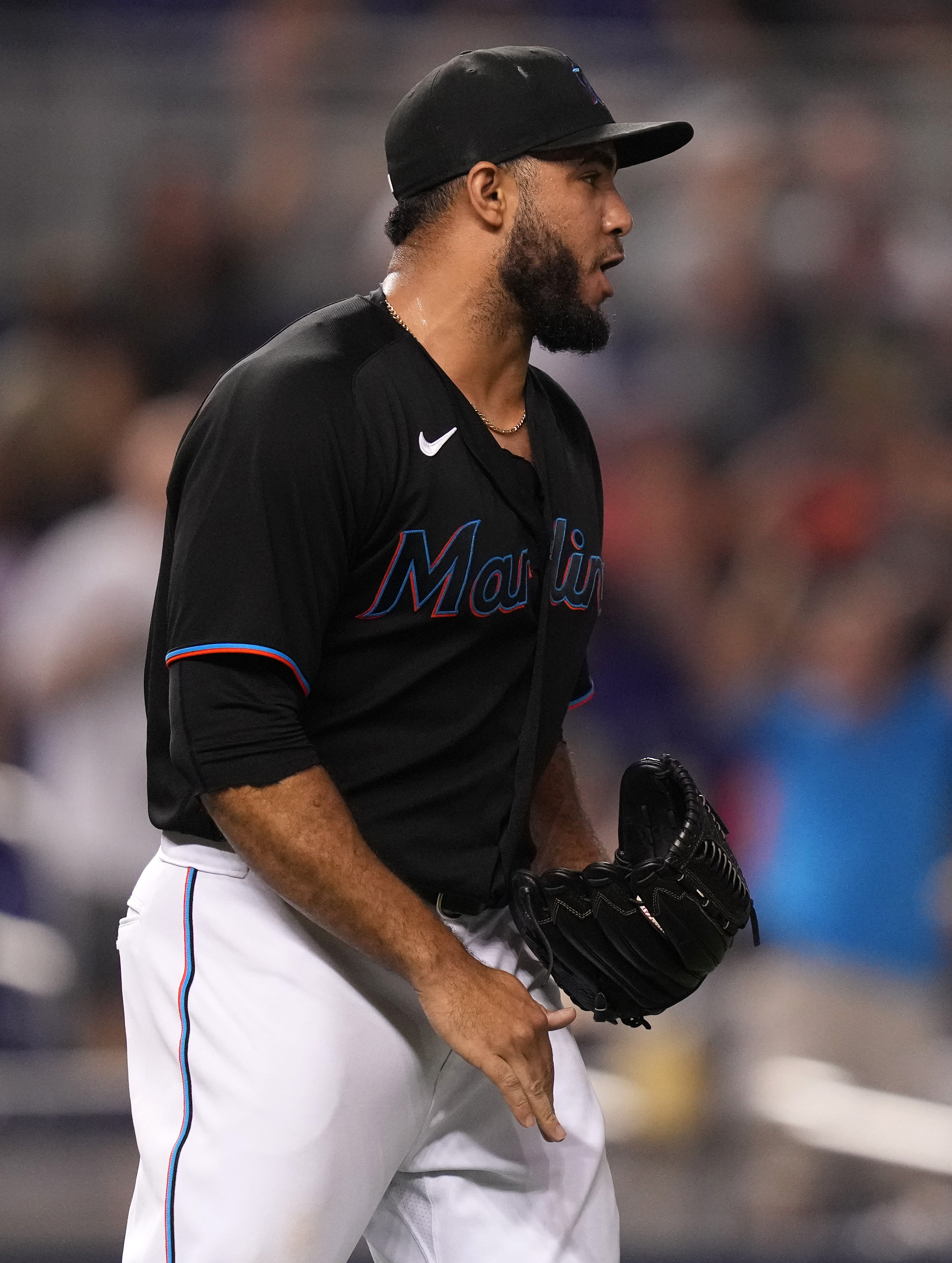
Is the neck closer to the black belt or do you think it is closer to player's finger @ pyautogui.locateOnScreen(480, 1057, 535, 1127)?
the black belt

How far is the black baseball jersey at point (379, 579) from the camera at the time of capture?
1.64 metres

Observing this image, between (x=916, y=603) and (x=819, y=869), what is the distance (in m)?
0.72

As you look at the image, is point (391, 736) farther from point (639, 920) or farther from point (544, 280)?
point (544, 280)

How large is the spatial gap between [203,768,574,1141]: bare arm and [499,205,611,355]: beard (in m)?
0.60

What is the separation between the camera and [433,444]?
1.77 m

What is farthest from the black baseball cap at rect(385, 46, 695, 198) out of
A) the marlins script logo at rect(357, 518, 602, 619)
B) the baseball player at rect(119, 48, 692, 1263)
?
the marlins script logo at rect(357, 518, 602, 619)

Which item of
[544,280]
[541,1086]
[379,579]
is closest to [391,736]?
[379,579]

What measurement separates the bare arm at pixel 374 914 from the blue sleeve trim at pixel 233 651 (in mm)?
116

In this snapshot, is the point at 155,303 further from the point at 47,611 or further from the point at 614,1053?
the point at 614,1053

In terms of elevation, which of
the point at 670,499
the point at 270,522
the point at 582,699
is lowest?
the point at 670,499

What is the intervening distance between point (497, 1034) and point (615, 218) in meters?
0.93

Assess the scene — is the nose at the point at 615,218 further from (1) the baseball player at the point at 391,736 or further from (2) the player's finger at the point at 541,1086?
(2) the player's finger at the point at 541,1086

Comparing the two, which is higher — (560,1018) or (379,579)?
(379,579)

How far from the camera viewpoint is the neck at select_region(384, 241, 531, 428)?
186cm
